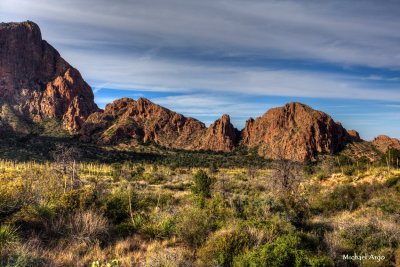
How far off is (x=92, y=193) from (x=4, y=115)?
126287mm

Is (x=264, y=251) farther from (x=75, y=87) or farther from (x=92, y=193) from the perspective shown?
(x=75, y=87)

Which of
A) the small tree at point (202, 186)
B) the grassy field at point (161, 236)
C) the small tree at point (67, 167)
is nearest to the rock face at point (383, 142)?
the small tree at point (202, 186)

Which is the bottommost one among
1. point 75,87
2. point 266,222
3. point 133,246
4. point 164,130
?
point 133,246

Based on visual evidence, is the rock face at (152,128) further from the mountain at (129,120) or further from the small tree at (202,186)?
the small tree at (202,186)

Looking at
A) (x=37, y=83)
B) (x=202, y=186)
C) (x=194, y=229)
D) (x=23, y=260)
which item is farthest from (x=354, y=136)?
(x=37, y=83)

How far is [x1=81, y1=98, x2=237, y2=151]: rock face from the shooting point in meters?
124

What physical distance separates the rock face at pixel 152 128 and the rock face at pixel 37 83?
1070 cm

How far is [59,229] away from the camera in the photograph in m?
9.25

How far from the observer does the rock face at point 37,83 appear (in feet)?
443

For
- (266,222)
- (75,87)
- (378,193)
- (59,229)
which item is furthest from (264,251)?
(75,87)

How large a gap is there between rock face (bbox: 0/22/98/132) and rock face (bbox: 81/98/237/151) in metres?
10.7

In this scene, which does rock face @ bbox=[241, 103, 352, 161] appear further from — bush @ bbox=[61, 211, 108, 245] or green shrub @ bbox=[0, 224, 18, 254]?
green shrub @ bbox=[0, 224, 18, 254]

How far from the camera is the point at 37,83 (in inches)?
6309

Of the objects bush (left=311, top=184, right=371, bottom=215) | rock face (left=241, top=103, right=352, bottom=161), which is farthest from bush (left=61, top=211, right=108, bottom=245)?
rock face (left=241, top=103, right=352, bottom=161)
